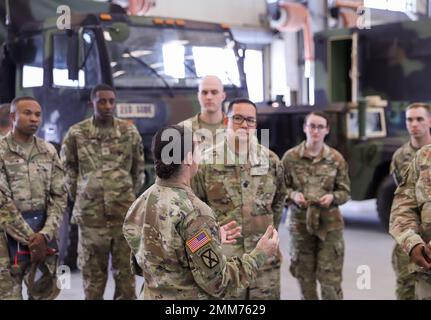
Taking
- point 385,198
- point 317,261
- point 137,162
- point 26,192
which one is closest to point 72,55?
point 137,162

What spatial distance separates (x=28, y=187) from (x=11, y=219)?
198 mm

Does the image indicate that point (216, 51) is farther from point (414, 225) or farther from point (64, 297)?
point (414, 225)

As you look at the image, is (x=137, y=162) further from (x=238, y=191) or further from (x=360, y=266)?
(x=360, y=266)

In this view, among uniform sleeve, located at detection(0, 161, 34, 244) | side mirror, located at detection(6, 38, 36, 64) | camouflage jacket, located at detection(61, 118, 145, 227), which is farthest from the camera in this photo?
side mirror, located at detection(6, 38, 36, 64)

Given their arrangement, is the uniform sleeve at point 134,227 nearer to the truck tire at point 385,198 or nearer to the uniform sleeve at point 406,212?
the uniform sleeve at point 406,212

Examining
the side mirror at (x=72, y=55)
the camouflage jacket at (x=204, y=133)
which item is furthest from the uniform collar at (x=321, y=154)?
the side mirror at (x=72, y=55)

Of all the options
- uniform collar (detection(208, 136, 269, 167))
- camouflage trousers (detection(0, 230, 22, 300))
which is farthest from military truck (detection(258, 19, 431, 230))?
camouflage trousers (detection(0, 230, 22, 300))

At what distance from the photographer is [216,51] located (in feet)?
17.7

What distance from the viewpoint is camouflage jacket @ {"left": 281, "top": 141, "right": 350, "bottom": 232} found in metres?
3.80

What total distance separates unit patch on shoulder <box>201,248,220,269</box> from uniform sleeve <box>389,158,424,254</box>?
833mm

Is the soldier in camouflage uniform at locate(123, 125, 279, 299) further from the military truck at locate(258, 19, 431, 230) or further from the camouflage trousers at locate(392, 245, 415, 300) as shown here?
the military truck at locate(258, 19, 431, 230)

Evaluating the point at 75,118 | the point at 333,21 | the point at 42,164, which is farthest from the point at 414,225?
the point at 333,21
